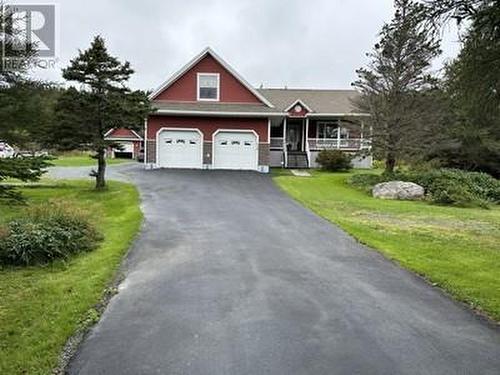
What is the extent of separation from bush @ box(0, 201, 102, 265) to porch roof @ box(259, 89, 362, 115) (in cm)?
2323

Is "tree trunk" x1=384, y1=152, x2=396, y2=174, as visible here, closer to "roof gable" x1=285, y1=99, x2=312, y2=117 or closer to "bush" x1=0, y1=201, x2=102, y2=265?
"roof gable" x1=285, y1=99, x2=312, y2=117

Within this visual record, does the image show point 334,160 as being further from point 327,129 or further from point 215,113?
point 215,113

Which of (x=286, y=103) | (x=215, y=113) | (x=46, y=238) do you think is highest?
(x=286, y=103)

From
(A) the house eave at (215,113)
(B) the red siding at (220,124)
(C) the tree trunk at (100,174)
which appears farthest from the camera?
(B) the red siding at (220,124)

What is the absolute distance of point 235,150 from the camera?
94.4 feet

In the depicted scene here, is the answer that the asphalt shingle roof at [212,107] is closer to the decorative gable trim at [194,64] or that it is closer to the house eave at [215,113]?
the house eave at [215,113]

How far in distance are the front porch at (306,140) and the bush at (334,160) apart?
1.11 meters

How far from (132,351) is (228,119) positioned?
24.2 metres

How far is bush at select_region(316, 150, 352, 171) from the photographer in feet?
99.1

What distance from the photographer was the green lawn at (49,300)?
16.4ft

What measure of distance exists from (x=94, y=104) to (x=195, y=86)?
925 cm

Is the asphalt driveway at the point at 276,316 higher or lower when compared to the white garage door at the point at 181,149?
lower

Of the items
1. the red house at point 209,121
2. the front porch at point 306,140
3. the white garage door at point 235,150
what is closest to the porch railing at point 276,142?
the front porch at point 306,140

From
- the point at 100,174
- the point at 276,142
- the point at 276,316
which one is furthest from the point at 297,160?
the point at 276,316
